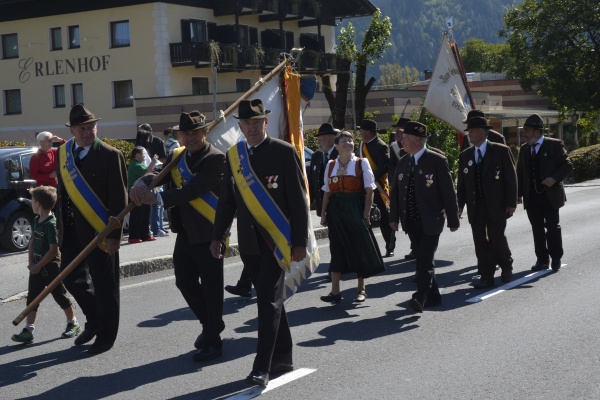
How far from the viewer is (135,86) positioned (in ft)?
133

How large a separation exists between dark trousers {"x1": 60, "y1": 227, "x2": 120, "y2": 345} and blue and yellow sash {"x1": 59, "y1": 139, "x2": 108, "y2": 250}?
23cm

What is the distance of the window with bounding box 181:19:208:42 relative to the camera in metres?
40.0

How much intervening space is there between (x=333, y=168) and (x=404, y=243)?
4.94 m

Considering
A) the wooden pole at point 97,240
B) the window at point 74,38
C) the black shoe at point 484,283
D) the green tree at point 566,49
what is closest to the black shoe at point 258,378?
the wooden pole at point 97,240

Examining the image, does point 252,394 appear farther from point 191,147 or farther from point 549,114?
point 549,114

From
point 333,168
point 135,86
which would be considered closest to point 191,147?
point 333,168

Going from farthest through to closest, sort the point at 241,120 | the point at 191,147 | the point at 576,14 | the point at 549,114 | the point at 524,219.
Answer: the point at 549,114, the point at 576,14, the point at 524,219, the point at 191,147, the point at 241,120

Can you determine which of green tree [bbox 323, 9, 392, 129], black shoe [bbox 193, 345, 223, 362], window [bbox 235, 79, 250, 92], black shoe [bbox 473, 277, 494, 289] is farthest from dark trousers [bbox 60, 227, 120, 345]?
window [bbox 235, 79, 250, 92]

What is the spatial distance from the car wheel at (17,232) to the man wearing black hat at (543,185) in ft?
23.3

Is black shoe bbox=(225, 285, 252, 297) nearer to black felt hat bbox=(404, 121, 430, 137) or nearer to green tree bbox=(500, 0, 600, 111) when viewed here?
black felt hat bbox=(404, 121, 430, 137)

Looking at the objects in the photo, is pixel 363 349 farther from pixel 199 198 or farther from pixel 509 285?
pixel 509 285

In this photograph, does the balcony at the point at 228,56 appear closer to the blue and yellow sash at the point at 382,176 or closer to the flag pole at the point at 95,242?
the blue and yellow sash at the point at 382,176

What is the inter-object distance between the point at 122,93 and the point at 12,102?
643 centimetres

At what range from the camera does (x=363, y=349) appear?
767 cm
